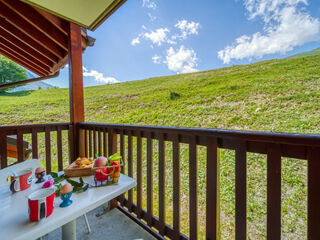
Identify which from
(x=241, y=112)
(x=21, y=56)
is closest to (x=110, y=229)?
(x=21, y=56)

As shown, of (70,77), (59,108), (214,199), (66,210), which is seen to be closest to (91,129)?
(70,77)

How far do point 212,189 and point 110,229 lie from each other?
4.12 feet

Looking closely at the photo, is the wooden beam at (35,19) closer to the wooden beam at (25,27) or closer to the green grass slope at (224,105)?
the wooden beam at (25,27)

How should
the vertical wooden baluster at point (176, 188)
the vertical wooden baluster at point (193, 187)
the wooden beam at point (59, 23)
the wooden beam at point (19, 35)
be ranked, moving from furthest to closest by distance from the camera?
the wooden beam at point (19, 35) < the wooden beam at point (59, 23) < the vertical wooden baluster at point (176, 188) < the vertical wooden baluster at point (193, 187)

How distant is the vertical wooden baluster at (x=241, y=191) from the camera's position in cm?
93

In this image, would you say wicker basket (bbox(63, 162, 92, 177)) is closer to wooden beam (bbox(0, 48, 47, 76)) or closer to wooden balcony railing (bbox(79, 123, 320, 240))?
wooden balcony railing (bbox(79, 123, 320, 240))

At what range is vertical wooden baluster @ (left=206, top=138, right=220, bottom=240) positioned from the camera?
1044 millimetres

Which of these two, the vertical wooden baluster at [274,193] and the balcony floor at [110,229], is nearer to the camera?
the vertical wooden baluster at [274,193]

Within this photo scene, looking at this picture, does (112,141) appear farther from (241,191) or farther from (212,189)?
(241,191)

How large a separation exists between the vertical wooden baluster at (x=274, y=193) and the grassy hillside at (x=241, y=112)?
1668 mm

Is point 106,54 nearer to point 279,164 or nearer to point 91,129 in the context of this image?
point 91,129

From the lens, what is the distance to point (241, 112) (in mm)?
5188

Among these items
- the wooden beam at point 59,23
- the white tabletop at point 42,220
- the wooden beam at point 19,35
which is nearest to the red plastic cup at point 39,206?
the white tabletop at point 42,220

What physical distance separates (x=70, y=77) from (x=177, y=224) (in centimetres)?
242
